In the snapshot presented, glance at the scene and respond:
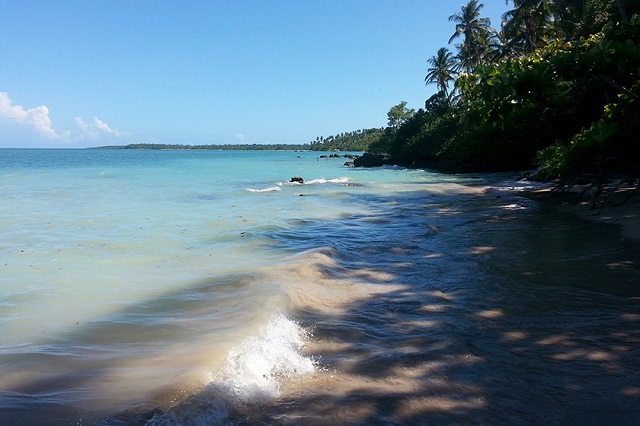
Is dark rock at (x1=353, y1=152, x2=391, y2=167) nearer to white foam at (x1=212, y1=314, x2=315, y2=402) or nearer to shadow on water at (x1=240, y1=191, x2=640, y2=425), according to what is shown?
shadow on water at (x1=240, y1=191, x2=640, y2=425)

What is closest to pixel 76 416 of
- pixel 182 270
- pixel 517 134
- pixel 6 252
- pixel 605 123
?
pixel 182 270

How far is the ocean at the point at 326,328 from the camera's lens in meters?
3.11

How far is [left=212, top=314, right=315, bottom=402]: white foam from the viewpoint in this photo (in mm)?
3371

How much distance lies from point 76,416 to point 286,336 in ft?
6.48

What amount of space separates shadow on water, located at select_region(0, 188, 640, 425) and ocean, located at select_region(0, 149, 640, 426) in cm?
2

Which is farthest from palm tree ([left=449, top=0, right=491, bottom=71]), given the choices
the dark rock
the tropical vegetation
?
the dark rock

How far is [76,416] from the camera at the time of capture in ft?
10.1

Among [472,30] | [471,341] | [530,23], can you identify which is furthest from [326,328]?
[472,30]

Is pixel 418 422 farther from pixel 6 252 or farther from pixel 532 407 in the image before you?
pixel 6 252

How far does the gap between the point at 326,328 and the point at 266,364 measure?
103 centimetres

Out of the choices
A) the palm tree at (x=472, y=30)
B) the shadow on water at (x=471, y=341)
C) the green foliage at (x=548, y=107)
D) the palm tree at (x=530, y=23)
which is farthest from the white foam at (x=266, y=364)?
the palm tree at (x=472, y=30)

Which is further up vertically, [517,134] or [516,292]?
[517,134]

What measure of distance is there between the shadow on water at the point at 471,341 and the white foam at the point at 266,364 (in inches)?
5.8

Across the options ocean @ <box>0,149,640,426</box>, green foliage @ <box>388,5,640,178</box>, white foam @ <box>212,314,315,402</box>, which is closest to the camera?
ocean @ <box>0,149,640,426</box>
